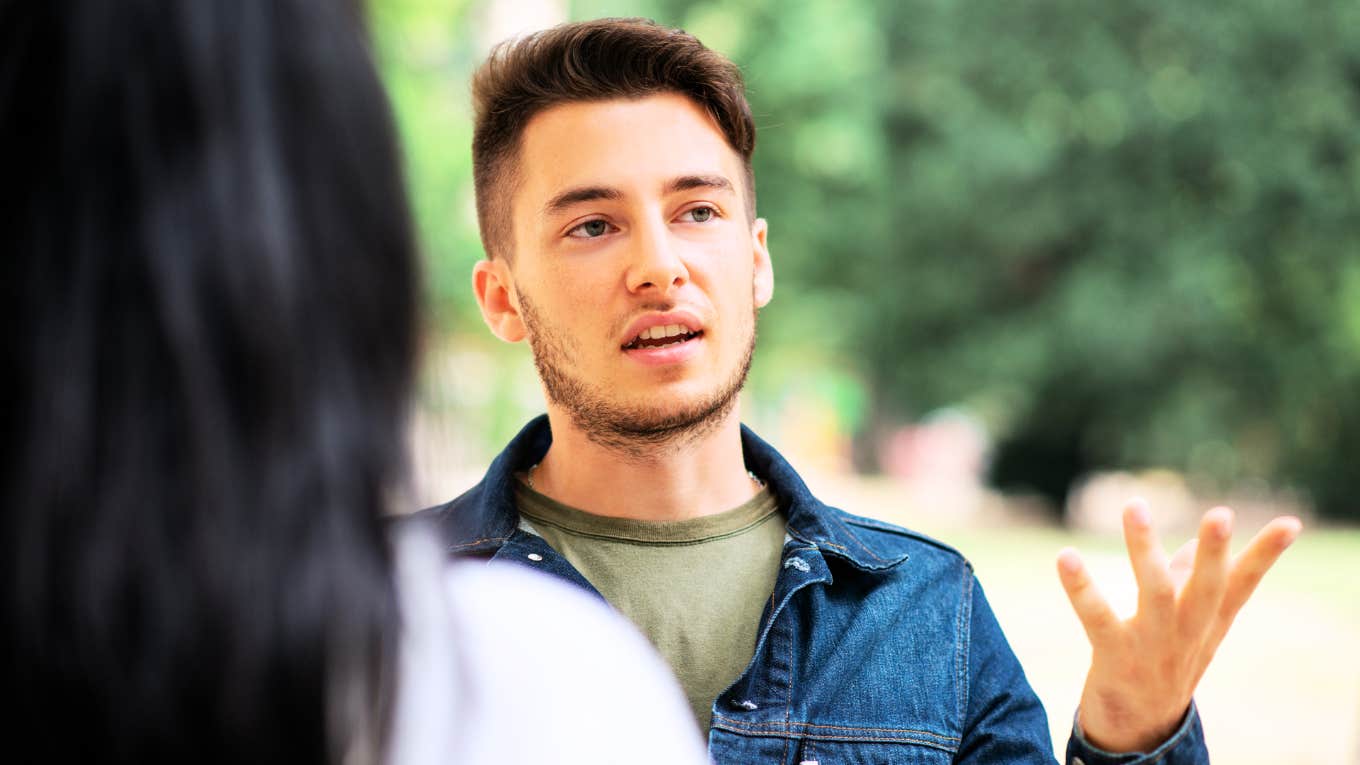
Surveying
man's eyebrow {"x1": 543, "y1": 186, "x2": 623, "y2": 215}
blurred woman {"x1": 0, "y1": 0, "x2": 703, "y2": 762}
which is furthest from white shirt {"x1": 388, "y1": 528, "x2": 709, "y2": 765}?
man's eyebrow {"x1": 543, "y1": 186, "x2": 623, "y2": 215}

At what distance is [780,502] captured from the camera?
2.69 m

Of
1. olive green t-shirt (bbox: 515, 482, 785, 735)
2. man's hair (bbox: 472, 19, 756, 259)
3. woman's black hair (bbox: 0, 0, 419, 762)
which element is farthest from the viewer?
man's hair (bbox: 472, 19, 756, 259)

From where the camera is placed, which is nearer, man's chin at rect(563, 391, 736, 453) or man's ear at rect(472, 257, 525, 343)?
man's chin at rect(563, 391, 736, 453)

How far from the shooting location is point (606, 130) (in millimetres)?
2543

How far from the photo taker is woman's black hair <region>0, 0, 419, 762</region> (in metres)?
0.81

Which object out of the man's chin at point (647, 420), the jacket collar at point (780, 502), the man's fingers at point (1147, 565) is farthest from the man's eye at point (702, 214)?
the man's fingers at point (1147, 565)

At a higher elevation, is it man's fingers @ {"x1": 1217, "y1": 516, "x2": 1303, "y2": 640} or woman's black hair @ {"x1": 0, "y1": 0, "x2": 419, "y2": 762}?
woman's black hair @ {"x1": 0, "y1": 0, "x2": 419, "y2": 762}

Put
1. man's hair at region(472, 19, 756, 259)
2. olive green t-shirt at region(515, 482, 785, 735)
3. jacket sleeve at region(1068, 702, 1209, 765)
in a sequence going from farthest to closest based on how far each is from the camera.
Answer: man's hair at region(472, 19, 756, 259), olive green t-shirt at region(515, 482, 785, 735), jacket sleeve at region(1068, 702, 1209, 765)

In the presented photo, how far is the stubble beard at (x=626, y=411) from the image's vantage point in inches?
97.7

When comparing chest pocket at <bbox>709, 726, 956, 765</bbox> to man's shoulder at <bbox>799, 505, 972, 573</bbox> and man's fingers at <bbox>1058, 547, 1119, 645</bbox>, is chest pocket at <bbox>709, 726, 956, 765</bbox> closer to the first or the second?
man's shoulder at <bbox>799, 505, 972, 573</bbox>

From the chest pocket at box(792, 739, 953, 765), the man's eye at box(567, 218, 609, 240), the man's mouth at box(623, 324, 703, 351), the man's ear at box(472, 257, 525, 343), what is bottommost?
the chest pocket at box(792, 739, 953, 765)

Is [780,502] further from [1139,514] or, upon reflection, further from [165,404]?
[165,404]

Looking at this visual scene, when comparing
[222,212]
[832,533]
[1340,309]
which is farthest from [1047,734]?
[1340,309]

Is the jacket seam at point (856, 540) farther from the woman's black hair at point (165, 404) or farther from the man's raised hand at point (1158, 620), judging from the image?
the woman's black hair at point (165, 404)
